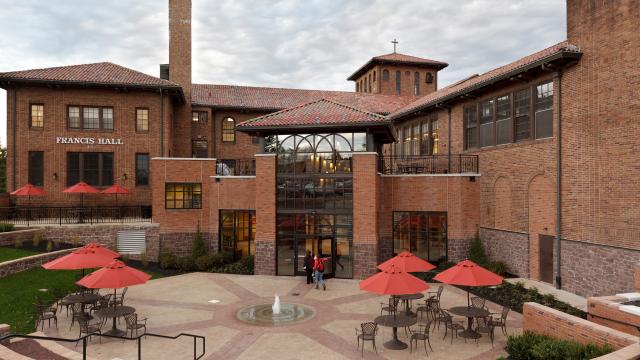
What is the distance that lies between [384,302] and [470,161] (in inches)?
474

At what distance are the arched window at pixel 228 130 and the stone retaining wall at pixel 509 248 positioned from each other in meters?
23.8

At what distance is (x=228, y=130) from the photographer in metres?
40.2

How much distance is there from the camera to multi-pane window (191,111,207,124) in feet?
127

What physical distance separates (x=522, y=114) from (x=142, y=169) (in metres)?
25.6

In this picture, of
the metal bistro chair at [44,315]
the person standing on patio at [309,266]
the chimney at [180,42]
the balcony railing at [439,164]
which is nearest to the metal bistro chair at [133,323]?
the metal bistro chair at [44,315]

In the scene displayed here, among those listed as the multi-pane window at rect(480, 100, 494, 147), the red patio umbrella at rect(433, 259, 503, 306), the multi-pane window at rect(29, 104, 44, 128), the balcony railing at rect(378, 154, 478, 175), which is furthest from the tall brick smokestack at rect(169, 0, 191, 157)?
the red patio umbrella at rect(433, 259, 503, 306)

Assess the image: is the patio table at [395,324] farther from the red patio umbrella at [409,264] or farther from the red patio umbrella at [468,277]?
the red patio umbrella at [409,264]

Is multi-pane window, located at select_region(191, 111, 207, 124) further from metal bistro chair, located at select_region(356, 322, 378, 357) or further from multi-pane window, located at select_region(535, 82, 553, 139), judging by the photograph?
metal bistro chair, located at select_region(356, 322, 378, 357)

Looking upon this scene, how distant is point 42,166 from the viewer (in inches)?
1214

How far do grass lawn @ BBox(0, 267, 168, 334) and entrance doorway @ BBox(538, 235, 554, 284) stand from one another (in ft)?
69.1

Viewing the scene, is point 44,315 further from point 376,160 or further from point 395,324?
point 376,160

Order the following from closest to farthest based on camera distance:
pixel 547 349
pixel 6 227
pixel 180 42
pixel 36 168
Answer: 1. pixel 547 349
2. pixel 6 227
3. pixel 36 168
4. pixel 180 42

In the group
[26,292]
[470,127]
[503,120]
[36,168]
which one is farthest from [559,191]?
[36,168]

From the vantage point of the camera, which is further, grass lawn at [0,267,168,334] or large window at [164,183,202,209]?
large window at [164,183,202,209]
